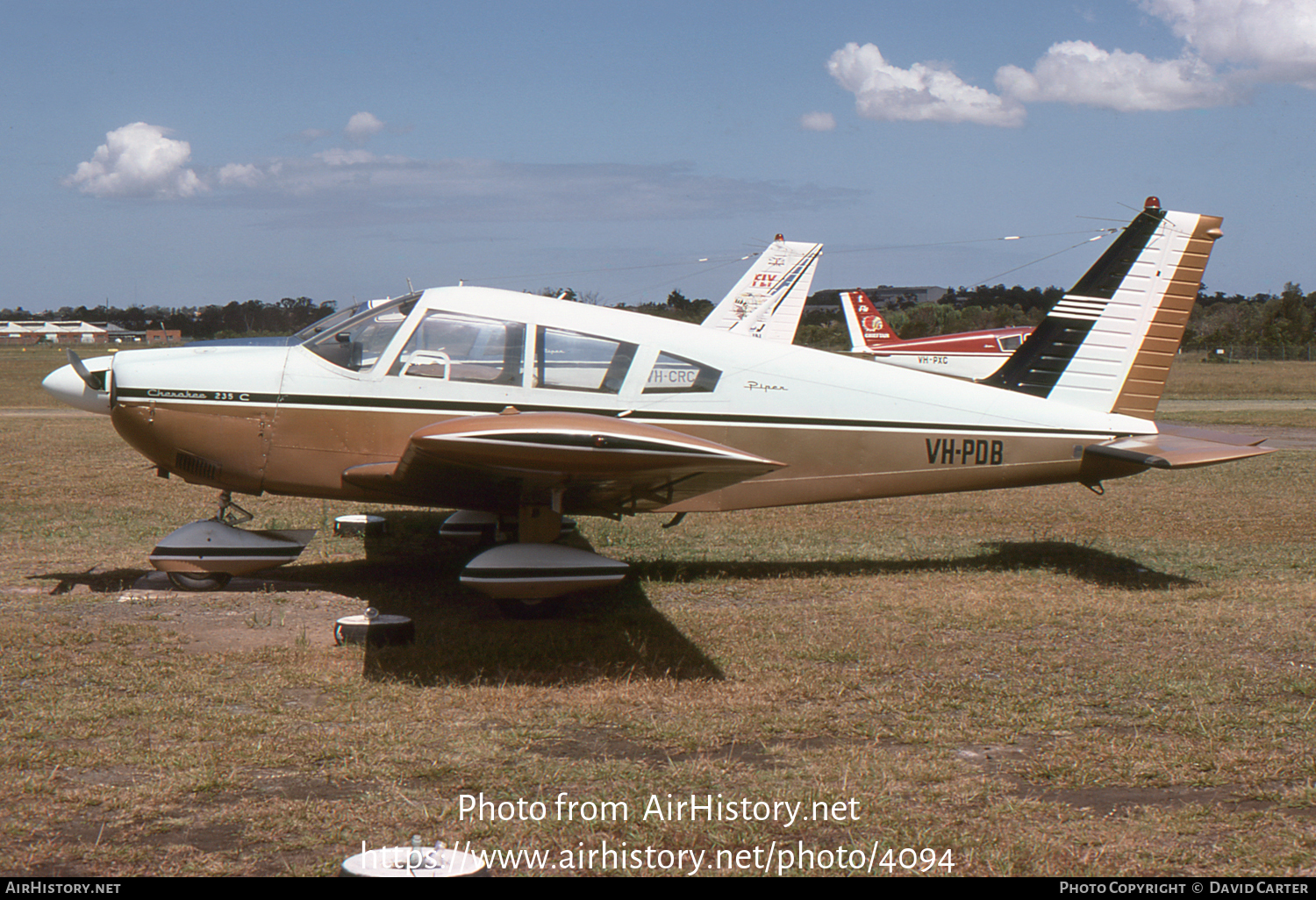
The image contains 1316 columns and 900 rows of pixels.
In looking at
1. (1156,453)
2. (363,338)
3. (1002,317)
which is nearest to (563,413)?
(363,338)

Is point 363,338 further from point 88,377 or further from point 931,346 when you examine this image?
point 931,346

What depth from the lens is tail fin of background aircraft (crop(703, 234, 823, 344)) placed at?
76.0 ft

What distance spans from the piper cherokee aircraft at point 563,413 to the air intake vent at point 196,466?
14 mm

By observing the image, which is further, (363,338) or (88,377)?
(88,377)

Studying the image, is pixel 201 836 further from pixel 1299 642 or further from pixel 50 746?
pixel 1299 642

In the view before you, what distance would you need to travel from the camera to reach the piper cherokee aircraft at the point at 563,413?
7.11 m

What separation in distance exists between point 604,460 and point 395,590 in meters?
3.27

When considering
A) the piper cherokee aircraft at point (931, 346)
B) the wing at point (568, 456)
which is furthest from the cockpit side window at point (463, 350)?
the piper cherokee aircraft at point (931, 346)

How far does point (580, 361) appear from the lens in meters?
7.45

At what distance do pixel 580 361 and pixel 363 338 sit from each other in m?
1.59

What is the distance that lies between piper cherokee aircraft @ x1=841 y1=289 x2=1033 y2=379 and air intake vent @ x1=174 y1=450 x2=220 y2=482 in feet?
82.2

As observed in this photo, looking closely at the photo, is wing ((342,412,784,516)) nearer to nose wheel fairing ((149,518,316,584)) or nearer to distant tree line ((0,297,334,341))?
nose wheel fairing ((149,518,316,584))

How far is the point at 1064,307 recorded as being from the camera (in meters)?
8.95

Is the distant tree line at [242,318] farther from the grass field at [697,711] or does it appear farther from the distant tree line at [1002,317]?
the grass field at [697,711]
